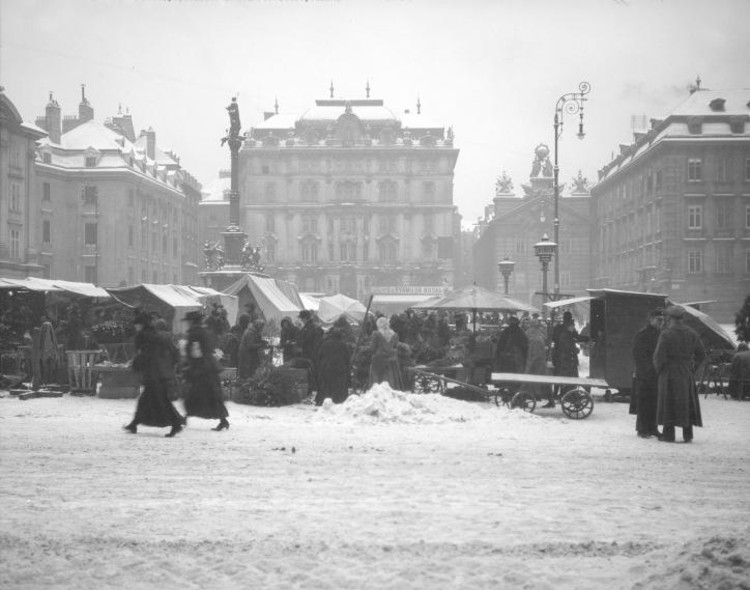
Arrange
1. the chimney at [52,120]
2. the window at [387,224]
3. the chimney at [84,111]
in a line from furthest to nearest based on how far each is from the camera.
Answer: the window at [387,224] < the chimney at [84,111] < the chimney at [52,120]

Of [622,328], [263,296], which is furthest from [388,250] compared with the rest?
[622,328]

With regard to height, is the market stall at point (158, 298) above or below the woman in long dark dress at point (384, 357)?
above

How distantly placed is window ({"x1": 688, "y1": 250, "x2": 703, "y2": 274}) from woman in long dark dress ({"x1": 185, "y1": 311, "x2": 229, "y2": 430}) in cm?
4410

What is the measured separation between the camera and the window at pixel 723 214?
51.3m

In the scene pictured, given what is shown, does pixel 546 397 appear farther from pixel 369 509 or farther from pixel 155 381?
pixel 369 509

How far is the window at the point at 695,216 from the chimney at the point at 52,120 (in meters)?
42.8

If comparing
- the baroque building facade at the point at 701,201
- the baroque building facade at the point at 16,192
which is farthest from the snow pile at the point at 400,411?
the baroque building facade at the point at 701,201

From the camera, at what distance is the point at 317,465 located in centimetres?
973

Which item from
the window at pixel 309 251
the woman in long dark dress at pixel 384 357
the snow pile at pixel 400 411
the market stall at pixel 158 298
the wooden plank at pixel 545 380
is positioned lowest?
the snow pile at pixel 400 411

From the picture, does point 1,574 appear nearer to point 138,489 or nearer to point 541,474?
point 138,489

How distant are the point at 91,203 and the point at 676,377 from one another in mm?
55944

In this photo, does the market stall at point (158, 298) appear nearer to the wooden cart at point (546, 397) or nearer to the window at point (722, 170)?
the wooden cart at point (546, 397)

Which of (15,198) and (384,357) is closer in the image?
(384,357)

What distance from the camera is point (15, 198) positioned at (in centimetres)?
4606
